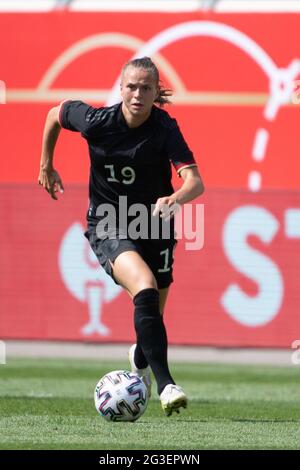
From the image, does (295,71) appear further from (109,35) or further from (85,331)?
(85,331)

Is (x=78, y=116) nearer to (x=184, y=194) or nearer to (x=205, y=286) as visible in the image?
(x=184, y=194)

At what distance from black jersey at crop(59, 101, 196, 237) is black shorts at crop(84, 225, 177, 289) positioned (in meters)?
0.25

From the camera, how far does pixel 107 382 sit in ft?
24.8

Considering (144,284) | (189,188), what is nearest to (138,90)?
(189,188)

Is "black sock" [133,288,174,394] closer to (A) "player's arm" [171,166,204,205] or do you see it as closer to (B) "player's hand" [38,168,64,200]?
(A) "player's arm" [171,166,204,205]

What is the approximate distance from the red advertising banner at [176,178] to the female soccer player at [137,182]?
7.10m

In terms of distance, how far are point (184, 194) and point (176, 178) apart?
32.7 feet

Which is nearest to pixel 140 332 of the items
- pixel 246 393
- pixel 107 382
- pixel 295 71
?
pixel 107 382

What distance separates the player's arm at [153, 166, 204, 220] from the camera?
7016mm

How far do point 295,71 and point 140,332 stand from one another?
1129 cm

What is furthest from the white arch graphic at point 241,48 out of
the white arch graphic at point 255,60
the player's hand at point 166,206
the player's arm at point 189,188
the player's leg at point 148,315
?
the player's hand at point 166,206

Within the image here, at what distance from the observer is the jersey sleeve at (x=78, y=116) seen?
26.1 ft

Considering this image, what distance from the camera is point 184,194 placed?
721 centimetres

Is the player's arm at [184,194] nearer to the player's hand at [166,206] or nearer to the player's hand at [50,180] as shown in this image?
the player's hand at [166,206]
